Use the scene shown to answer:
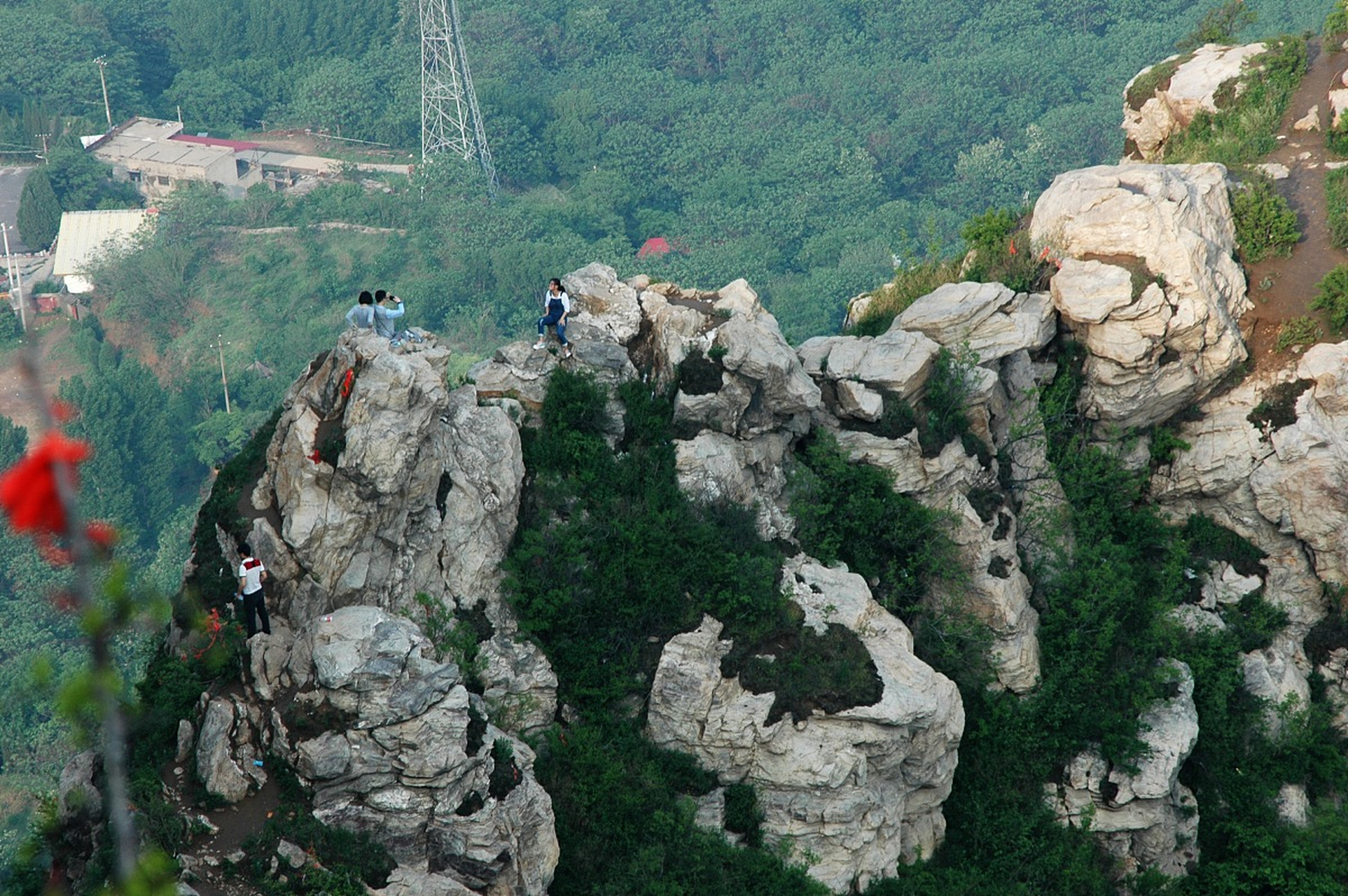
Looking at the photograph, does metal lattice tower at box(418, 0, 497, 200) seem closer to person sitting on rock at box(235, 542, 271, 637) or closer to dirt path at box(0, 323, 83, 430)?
dirt path at box(0, 323, 83, 430)

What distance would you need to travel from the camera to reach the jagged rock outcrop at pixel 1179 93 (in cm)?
3303

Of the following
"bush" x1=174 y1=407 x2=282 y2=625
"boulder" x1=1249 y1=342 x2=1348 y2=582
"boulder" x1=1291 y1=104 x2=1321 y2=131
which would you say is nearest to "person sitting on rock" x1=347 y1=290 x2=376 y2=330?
"bush" x1=174 y1=407 x2=282 y2=625

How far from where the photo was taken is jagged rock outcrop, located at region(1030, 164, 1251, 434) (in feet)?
87.0

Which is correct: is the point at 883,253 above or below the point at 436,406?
below

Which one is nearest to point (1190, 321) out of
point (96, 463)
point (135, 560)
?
point (135, 560)

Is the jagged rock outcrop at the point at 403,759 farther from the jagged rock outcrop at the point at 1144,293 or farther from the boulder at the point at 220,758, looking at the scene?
the jagged rock outcrop at the point at 1144,293

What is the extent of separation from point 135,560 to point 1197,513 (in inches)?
1803

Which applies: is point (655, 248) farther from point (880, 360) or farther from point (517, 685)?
point (517, 685)

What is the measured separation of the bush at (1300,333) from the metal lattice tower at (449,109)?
6480cm

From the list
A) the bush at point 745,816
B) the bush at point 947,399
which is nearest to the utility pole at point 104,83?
the bush at point 947,399

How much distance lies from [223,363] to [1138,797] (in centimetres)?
5930

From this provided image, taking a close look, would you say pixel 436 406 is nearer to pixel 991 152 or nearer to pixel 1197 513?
pixel 1197 513

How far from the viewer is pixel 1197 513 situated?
2770 cm

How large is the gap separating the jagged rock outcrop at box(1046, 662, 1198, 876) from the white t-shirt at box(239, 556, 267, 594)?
43.9ft
